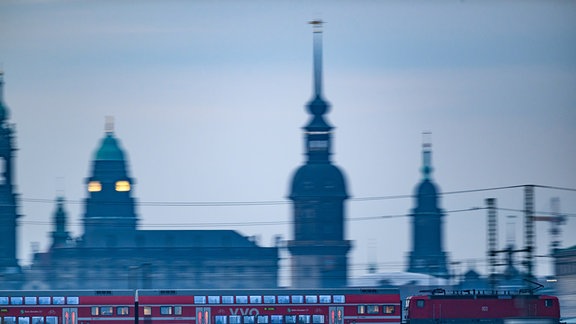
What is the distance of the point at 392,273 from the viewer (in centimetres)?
16862

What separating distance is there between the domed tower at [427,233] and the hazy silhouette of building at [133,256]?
78.4ft

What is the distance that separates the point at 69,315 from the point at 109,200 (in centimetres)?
9230

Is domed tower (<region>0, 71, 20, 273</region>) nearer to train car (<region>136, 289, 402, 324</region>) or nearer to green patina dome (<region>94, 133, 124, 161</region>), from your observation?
green patina dome (<region>94, 133, 124, 161</region>)

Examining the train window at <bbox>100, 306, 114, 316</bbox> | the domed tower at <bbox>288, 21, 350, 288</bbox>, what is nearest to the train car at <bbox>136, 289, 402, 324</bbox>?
the train window at <bbox>100, 306, 114, 316</bbox>

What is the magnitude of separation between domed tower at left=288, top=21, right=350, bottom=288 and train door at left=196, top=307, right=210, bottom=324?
73.9m

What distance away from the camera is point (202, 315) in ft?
282

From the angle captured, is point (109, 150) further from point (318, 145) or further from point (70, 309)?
point (70, 309)

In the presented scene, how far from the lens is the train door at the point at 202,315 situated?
8594 cm

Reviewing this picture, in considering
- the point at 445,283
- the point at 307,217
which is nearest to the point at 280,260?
the point at 307,217

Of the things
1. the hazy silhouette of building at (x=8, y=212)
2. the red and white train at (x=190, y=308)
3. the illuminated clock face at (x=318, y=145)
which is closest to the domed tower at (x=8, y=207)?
the hazy silhouette of building at (x=8, y=212)

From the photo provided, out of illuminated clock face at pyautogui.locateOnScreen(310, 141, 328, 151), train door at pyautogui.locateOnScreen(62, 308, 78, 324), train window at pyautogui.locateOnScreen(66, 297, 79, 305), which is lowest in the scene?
train door at pyautogui.locateOnScreen(62, 308, 78, 324)

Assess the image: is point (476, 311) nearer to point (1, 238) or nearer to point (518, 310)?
point (518, 310)

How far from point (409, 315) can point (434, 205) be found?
10591 centimetres

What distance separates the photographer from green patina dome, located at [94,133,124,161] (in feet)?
594
